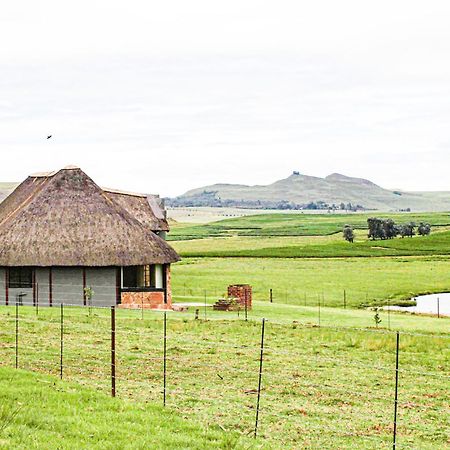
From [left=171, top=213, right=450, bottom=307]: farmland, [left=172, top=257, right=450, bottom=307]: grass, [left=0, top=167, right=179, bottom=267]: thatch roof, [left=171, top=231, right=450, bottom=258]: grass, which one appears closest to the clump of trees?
[left=171, top=231, right=450, bottom=258]: grass

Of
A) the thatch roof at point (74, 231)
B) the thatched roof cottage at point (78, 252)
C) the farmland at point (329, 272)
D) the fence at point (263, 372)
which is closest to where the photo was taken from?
the fence at point (263, 372)

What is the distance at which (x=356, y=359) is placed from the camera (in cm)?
2406

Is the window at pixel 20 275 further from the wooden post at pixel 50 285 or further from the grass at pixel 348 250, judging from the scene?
the grass at pixel 348 250

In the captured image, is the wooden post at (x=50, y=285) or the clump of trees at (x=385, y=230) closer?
the wooden post at (x=50, y=285)

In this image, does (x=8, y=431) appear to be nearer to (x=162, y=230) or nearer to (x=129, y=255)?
(x=129, y=255)

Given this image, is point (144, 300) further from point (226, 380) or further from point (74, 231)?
point (226, 380)

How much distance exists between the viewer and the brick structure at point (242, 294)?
40.5 m

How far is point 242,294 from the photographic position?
41.3 m

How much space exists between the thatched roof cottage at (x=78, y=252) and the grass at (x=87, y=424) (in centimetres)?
2399

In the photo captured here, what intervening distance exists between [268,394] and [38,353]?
6.78 meters

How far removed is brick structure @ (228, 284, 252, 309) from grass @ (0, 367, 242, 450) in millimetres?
24917

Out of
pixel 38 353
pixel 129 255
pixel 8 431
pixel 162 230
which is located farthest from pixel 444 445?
pixel 162 230

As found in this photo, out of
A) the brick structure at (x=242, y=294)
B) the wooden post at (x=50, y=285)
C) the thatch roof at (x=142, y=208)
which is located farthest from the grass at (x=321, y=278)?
the wooden post at (x=50, y=285)

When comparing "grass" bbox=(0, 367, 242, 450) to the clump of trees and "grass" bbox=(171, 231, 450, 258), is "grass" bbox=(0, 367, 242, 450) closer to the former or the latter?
"grass" bbox=(171, 231, 450, 258)
